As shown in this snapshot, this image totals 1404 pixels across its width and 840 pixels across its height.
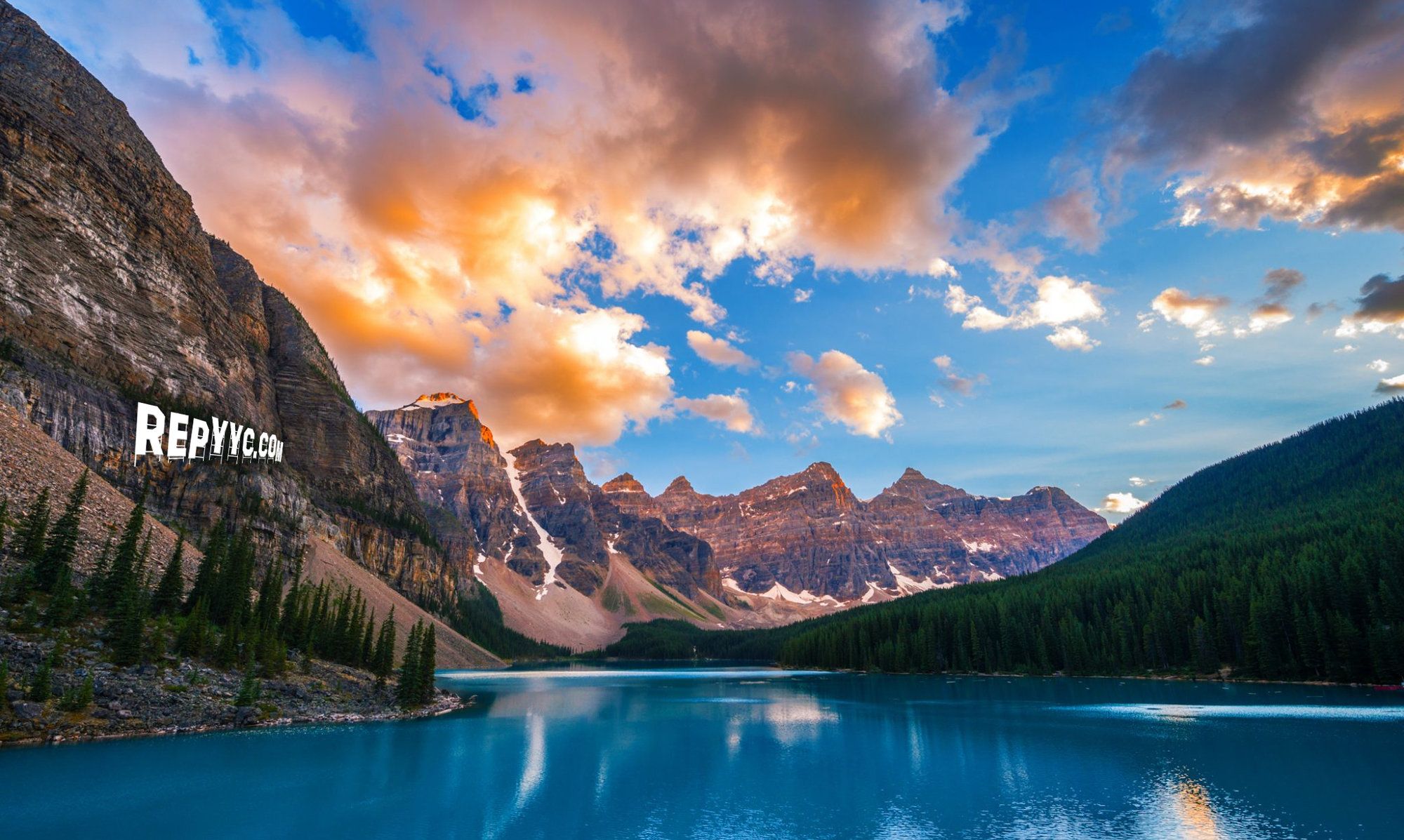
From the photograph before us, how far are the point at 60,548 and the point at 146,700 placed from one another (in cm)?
1357

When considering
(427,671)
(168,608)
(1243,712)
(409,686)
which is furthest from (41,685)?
(1243,712)

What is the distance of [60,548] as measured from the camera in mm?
44438

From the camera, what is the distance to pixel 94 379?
8200 cm

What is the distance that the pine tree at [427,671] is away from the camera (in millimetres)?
61469

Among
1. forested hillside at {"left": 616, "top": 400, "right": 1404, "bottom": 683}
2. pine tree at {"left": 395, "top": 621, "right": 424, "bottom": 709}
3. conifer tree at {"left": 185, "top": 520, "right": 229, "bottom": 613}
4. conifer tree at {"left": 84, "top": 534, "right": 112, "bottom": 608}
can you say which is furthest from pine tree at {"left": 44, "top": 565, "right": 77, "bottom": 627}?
forested hillside at {"left": 616, "top": 400, "right": 1404, "bottom": 683}

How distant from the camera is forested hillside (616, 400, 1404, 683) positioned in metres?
75.2

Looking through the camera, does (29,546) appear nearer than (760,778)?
No

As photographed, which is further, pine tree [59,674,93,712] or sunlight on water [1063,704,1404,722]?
sunlight on water [1063,704,1404,722]

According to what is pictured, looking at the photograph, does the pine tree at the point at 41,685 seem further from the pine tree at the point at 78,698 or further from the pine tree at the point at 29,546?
the pine tree at the point at 29,546

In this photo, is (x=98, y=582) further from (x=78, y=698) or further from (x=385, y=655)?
(x=385, y=655)

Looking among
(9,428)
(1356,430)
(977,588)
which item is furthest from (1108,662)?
(9,428)

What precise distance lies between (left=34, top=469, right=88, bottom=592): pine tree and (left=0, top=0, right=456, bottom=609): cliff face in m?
27.8

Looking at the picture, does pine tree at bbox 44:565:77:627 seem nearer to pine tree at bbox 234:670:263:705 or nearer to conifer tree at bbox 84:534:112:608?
conifer tree at bbox 84:534:112:608

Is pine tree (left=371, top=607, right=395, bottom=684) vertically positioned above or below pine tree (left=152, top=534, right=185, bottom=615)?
below
